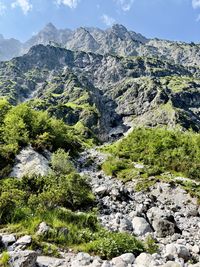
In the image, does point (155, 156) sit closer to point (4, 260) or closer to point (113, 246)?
point (113, 246)

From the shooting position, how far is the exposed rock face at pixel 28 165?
39.7 metres

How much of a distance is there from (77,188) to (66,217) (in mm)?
9923

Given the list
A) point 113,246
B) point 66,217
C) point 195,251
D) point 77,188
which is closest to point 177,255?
point 195,251

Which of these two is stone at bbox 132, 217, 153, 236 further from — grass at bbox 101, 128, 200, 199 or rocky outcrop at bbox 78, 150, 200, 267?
grass at bbox 101, 128, 200, 199

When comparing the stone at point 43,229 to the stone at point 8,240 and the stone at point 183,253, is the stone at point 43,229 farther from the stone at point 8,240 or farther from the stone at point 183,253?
the stone at point 183,253

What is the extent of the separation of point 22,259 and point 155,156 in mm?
57434

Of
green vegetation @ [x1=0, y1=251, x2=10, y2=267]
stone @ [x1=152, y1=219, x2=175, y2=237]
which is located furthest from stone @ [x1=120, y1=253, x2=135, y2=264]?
stone @ [x1=152, y1=219, x2=175, y2=237]

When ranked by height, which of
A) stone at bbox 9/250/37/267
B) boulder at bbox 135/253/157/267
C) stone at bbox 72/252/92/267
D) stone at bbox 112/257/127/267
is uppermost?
stone at bbox 9/250/37/267

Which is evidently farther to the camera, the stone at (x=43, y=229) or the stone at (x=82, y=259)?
the stone at (x=43, y=229)

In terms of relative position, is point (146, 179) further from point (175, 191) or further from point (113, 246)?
point (113, 246)

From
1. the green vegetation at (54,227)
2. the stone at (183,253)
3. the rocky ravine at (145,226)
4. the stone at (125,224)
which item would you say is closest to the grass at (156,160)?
the rocky ravine at (145,226)

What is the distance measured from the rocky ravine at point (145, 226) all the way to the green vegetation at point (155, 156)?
16.8 ft

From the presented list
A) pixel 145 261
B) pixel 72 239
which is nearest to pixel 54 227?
pixel 72 239

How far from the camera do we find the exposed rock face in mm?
39656
